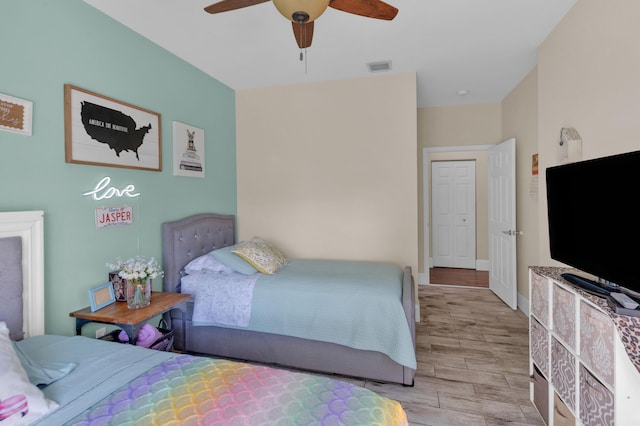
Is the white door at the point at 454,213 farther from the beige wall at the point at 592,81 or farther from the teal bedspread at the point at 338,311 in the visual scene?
the teal bedspread at the point at 338,311

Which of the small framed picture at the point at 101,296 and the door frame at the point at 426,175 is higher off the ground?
the door frame at the point at 426,175

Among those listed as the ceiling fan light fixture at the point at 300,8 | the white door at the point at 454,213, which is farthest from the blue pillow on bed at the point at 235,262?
the white door at the point at 454,213

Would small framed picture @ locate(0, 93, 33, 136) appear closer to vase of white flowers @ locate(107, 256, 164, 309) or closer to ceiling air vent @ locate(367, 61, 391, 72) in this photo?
vase of white flowers @ locate(107, 256, 164, 309)

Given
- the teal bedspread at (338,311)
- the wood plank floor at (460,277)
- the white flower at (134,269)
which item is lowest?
the wood plank floor at (460,277)

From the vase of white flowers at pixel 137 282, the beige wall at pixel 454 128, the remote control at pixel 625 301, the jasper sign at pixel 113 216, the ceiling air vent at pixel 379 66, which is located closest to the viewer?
the remote control at pixel 625 301

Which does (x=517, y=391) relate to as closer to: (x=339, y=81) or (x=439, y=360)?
(x=439, y=360)

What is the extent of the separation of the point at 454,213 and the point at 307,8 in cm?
564

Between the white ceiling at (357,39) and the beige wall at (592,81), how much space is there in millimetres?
238

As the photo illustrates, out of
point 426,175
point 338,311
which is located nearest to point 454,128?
point 426,175

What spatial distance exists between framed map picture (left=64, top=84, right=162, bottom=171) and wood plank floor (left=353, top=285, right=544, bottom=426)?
100 inches

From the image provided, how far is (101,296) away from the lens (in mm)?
2195

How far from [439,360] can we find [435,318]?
1.00 meters

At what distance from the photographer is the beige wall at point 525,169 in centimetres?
346

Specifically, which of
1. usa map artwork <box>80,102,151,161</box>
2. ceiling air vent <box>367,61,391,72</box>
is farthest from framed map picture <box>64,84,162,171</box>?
ceiling air vent <box>367,61,391,72</box>
